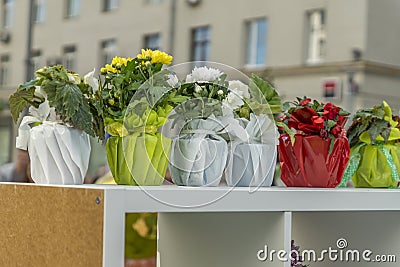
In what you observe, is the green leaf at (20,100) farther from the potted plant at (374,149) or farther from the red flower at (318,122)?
the potted plant at (374,149)

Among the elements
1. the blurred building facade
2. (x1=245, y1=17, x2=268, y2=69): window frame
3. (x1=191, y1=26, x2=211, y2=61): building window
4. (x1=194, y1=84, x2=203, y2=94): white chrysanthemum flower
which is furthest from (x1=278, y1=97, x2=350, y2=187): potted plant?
(x1=191, y1=26, x2=211, y2=61): building window

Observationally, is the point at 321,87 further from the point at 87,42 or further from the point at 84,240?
the point at 84,240

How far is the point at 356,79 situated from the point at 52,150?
30.9 feet

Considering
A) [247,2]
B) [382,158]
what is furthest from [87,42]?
[382,158]

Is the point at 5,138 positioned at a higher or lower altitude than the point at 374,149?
lower

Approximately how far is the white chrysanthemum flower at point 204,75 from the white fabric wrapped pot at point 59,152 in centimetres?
25

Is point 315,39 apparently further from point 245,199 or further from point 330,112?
point 245,199

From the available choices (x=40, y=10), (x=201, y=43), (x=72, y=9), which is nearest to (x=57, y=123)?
(x=201, y=43)

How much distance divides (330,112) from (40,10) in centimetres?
1334

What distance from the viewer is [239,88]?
1798 millimetres

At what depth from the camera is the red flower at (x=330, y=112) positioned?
6.30 ft

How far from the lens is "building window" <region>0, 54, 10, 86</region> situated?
1508 centimetres

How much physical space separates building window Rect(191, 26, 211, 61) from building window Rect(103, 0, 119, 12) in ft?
5.87

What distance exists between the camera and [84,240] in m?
1.51
